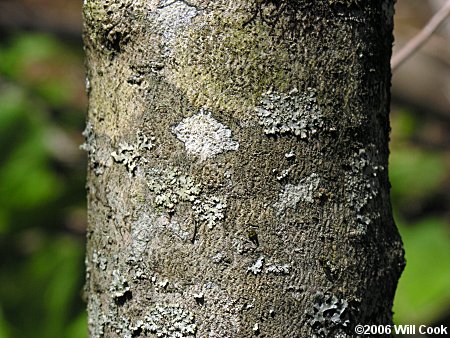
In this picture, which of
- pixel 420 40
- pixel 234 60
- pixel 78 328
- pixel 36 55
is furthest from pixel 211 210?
pixel 36 55

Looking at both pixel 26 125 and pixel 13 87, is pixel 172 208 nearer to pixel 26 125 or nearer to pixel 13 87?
pixel 26 125

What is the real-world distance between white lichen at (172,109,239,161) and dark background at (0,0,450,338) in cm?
223

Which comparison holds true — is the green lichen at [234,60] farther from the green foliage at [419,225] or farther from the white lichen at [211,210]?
the green foliage at [419,225]

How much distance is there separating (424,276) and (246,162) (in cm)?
265

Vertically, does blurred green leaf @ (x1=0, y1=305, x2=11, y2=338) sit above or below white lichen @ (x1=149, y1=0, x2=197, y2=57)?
above

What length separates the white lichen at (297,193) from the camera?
69cm

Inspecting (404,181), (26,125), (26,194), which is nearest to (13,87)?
(26,125)

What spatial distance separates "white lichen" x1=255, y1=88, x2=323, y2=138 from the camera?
682 mm

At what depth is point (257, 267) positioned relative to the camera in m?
0.69

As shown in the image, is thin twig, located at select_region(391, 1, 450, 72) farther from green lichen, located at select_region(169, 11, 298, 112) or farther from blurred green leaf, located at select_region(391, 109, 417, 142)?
blurred green leaf, located at select_region(391, 109, 417, 142)

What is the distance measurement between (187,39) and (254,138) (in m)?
0.12

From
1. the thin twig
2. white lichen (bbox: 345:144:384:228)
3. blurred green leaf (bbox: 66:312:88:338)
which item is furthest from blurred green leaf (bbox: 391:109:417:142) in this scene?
white lichen (bbox: 345:144:384:228)

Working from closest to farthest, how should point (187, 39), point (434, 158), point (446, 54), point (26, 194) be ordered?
point (187, 39), point (26, 194), point (434, 158), point (446, 54)

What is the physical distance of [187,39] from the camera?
2.24 feet
